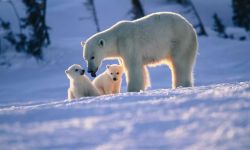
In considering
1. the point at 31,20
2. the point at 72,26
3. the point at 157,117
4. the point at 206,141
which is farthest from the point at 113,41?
the point at 72,26

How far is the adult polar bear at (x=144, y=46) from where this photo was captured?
296 inches

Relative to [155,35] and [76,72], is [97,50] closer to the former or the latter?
[76,72]

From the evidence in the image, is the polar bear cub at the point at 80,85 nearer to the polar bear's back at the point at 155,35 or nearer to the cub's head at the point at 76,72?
the cub's head at the point at 76,72

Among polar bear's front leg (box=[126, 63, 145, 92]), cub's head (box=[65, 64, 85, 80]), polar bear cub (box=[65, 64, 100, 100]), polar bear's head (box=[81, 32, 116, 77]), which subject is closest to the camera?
polar bear's front leg (box=[126, 63, 145, 92])

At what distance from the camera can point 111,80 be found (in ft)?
29.4

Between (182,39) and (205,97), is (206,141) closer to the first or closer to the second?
(205,97)

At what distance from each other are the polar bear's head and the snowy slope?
3715 millimetres

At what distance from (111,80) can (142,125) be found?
5.77 meters

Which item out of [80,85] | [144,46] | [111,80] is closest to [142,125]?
[144,46]

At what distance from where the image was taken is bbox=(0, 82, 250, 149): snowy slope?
2.87m

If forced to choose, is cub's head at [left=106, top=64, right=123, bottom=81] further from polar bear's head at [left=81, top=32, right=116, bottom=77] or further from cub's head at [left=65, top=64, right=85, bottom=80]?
polar bear's head at [left=81, top=32, right=116, bottom=77]

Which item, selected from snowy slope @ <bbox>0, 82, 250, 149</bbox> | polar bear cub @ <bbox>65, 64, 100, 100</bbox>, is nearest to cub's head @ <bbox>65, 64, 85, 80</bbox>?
polar bear cub @ <bbox>65, 64, 100, 100</bbox>

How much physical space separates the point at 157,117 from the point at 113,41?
4434 millimetres

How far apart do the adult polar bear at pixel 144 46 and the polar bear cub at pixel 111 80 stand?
0.91 meters
